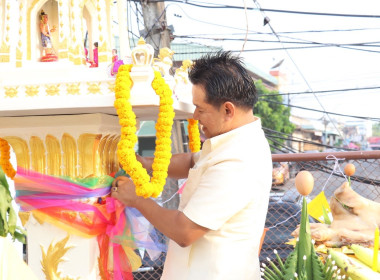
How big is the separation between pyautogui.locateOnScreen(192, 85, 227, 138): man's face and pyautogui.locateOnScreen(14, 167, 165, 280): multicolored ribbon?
514 mm

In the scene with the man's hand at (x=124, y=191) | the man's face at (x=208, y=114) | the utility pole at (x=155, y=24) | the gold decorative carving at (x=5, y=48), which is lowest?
the man's hand at (x=124, y=191)

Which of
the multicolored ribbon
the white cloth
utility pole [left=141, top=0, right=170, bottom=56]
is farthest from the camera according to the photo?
utility pole [left=141, top=0, right=170, bottom=56]

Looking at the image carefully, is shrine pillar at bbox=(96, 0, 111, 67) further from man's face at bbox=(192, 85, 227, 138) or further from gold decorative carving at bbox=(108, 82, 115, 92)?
man's face at bbox=(192, 85, 227, 138)

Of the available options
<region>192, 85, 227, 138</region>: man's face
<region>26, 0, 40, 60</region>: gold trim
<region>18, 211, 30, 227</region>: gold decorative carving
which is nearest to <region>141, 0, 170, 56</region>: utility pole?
<region>26, 0, 40, 60</region>: gold trim

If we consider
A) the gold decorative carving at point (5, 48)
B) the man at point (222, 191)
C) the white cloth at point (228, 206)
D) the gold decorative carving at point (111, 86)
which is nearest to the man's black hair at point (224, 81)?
the man at point (222, 191)

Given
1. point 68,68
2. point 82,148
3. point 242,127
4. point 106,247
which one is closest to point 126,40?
point 68,68

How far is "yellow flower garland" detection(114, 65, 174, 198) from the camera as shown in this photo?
178 centimetres

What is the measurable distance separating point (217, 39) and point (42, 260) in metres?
6.75

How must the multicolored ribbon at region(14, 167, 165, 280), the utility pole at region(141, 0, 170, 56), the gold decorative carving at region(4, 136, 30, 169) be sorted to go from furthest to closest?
the utility pole at region(141, 0, 170, 56) → the gold decorative carving at region(4, 136, 30, 169) → the multicolored ribbon at region(14, 167, 165, 280)

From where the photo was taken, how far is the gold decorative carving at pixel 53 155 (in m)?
2.09

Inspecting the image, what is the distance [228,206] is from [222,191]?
0.06m

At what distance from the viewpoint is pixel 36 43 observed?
215 centimetres

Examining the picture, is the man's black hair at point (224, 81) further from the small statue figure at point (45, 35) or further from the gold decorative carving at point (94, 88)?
the small statue figure at point (45, 35)

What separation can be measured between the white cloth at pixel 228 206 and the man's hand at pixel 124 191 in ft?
0.70
